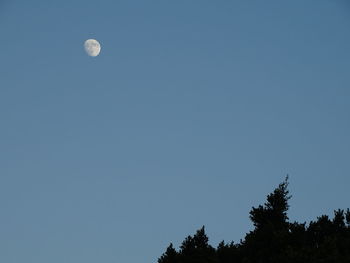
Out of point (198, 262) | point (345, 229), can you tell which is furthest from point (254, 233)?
point (345, 229)

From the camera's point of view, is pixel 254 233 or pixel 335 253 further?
pixel 254 233

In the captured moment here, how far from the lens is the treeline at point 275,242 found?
1327 inches

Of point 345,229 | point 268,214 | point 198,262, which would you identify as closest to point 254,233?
point 268,214

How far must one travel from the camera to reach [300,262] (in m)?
32.5

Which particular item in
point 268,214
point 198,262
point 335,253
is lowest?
point 335,253

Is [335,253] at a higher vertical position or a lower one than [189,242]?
lower

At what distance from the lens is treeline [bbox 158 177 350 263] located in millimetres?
33703

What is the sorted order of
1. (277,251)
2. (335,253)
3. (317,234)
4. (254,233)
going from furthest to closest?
1. (317,234)
2. (254,233)
3. (277,251)
4. (335,253)

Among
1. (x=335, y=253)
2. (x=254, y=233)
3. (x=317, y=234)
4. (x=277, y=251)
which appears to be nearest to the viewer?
(x=335, y=253)

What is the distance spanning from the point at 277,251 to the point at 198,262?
18.2ft

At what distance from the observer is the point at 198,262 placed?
3778 centimetres

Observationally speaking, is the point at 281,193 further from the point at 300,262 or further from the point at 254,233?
the point at 300,262

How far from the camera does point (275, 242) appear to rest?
36.6 meters

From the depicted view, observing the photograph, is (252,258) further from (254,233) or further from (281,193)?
(281,193)
